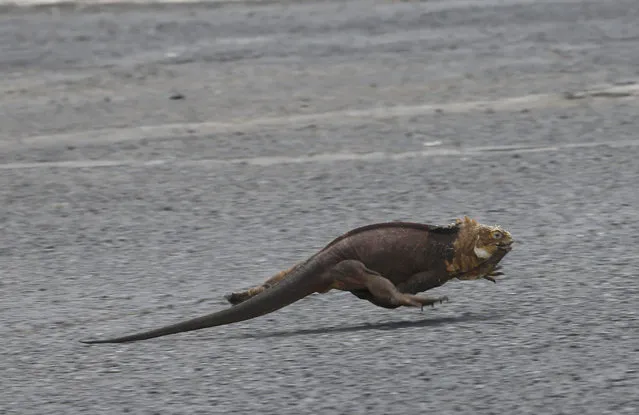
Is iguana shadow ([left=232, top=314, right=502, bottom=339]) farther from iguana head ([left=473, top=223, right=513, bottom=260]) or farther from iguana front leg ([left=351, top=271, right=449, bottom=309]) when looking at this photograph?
iguana head ([left=473, top=223, right=513, bottom=260])

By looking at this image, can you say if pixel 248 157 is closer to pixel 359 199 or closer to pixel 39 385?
pixel 359 199

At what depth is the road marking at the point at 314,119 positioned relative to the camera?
→ 8844 mm

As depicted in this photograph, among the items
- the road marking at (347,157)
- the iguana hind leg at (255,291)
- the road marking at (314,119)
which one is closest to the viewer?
the iguana hind leg at (255,291)

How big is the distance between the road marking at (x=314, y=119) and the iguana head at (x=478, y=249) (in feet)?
14.4

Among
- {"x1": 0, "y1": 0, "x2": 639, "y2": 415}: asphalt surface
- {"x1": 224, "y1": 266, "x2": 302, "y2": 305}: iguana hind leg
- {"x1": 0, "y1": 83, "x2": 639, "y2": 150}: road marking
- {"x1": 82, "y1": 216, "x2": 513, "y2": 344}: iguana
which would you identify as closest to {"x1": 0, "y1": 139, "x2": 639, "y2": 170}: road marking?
{"x1": 0, "y1": 0, "x2": 639, "y2": 415}: asphalt surface

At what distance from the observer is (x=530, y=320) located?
480 centimetres

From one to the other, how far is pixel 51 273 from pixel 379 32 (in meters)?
6.98

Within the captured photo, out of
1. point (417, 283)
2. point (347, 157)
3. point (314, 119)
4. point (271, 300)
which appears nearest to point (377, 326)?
point (417, 283)

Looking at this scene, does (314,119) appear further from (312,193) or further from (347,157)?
(312,193)

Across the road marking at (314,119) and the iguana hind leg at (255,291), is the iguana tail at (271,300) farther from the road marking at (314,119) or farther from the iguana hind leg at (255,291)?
the road marking at (314,119)

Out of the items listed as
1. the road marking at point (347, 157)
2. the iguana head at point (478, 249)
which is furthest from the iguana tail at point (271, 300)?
the road marking at point (347, 157)

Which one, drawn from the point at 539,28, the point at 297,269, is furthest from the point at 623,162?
the point at 539,28

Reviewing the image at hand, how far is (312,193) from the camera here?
7.11 metres

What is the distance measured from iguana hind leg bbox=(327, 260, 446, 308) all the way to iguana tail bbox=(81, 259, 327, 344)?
0.21ft
